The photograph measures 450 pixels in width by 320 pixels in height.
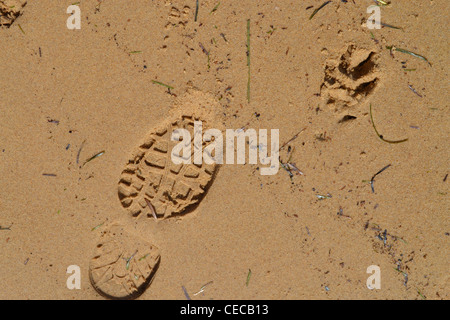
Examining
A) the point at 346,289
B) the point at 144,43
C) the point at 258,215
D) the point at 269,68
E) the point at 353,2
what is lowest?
the point at 346,289

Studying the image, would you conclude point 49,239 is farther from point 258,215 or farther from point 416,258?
point 416,258

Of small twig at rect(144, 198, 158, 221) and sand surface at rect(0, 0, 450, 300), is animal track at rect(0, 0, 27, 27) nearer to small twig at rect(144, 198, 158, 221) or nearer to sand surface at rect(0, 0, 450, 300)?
sand surface at rect(0, 0, 450, 300)

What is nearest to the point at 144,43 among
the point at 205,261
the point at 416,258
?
the point at 205,261

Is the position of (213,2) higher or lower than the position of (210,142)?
higher

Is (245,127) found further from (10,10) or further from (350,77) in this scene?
(10,10)

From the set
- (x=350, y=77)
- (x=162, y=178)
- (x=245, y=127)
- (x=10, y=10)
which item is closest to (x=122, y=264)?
(x=162, y=178)

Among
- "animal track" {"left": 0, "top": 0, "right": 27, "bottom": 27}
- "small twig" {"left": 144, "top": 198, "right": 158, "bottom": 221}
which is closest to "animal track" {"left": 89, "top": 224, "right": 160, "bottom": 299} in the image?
"small twig" {"left": 144, "top": 198, "right": 158, "bottom": 221}

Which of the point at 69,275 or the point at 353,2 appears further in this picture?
the point at 69,275
